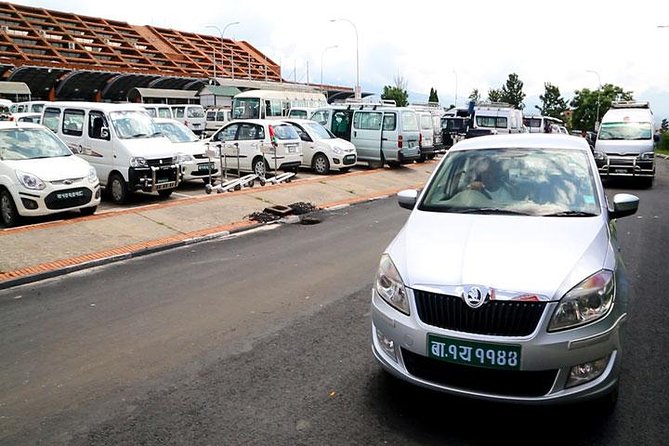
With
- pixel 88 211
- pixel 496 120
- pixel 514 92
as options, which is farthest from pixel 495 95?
pixel 88 211

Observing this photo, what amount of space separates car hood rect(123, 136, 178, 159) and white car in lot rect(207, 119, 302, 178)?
10.4 feet

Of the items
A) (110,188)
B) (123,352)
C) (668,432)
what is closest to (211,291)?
(123,352)

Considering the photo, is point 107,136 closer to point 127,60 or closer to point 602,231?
point 602,231

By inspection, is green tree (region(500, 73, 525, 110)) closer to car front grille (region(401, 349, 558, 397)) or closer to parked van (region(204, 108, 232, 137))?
parked van (region(204, 108, 232, 137))

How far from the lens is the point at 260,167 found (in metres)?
16.5

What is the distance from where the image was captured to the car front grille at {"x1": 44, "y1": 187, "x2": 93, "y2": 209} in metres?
9.67

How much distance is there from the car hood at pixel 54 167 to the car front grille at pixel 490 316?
860 centimetres

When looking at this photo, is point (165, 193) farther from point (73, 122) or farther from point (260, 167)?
point (260, 167)

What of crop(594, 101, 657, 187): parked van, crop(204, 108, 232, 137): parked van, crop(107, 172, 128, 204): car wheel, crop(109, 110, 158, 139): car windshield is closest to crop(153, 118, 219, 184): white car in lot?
crop(109, 110, 158, 139): car windshield

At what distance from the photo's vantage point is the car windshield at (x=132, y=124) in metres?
12.6

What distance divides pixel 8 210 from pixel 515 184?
347 inches

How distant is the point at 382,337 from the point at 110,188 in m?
10.5

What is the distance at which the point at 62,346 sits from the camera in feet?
16.3

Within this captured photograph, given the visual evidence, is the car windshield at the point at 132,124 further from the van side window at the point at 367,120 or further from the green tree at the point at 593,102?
the green tree at the point at 593,102
